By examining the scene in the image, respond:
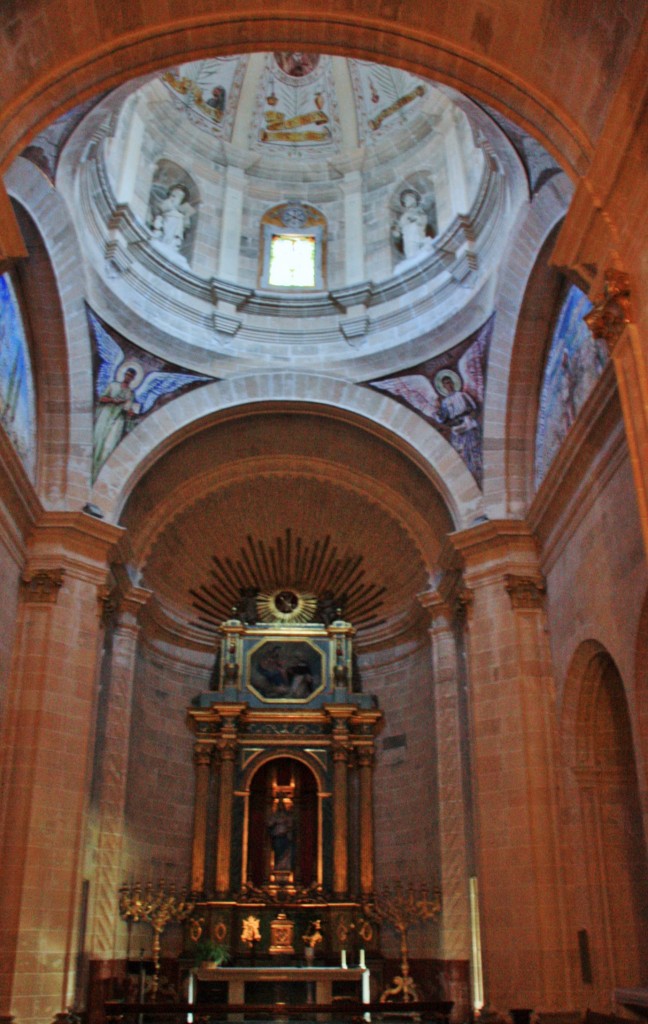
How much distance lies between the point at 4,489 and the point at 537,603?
793cm

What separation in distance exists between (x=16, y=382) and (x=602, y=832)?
10.4m

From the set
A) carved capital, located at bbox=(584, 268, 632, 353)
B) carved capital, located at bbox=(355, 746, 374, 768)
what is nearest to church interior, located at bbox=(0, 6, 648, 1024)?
carved capital, located at bbox=(584, 268, 632, 353)

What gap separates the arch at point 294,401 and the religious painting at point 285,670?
16.2 ft

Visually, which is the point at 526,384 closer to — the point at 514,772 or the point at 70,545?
the point at 514,772

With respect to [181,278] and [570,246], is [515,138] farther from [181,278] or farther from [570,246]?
[181,278]

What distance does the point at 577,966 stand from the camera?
12.2 meters

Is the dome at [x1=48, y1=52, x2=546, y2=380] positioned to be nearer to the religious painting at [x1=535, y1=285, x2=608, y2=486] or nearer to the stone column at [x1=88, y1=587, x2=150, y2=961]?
the religious painting at [x1=535, y1=285, x2=608, y2=486]

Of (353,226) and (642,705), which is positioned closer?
(642,705)

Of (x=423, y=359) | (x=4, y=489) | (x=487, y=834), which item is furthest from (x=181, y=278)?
(x=487, y=834)

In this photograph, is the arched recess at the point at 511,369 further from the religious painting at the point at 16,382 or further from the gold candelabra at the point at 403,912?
the religious painting at the point at 16,382

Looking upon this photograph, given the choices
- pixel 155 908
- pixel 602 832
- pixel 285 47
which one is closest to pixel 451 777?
pixel 602 832

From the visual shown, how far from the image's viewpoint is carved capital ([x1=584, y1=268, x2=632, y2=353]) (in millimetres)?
7980

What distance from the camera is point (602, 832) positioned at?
12.5 meters

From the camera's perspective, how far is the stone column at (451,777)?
14.9 meters
